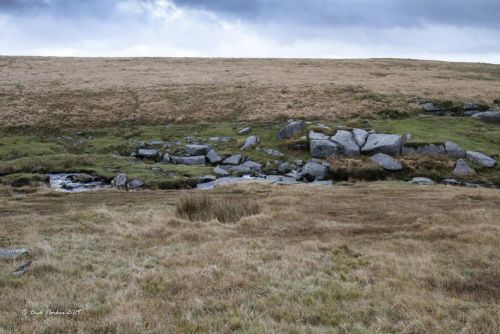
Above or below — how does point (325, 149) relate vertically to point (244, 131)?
below

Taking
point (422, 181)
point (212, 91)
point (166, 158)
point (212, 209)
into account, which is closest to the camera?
point (212, 209)

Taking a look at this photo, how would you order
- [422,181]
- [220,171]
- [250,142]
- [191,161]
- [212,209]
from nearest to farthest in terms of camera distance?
[212,209]
[422,181]
[220,171]
[191,161]
[250,142]

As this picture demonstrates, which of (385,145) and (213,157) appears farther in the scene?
(213,157)

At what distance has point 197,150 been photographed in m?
43.1

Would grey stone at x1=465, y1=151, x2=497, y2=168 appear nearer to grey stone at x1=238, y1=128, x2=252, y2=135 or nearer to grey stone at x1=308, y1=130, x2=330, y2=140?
grey stone at x1=308, y1=130, x2=330, y2=140

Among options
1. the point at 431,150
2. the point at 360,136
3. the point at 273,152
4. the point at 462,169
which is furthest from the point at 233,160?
the point at 462,169

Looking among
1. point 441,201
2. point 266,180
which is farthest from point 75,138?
point 441,201

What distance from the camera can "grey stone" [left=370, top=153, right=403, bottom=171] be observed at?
39.0 metres

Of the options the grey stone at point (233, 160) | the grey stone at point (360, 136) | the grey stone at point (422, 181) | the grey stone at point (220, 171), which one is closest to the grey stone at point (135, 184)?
the grey stone at point (220, 171)

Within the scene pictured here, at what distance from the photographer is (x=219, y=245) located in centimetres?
1616

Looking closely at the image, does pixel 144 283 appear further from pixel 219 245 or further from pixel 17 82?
pixel 17 82

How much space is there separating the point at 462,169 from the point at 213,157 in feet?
65.5

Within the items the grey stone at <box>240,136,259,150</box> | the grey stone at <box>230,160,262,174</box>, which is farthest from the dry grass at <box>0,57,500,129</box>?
the grey stone at <box>230,160,262,174</box>

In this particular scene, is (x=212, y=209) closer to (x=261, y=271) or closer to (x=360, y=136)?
(x=261, y=271)
